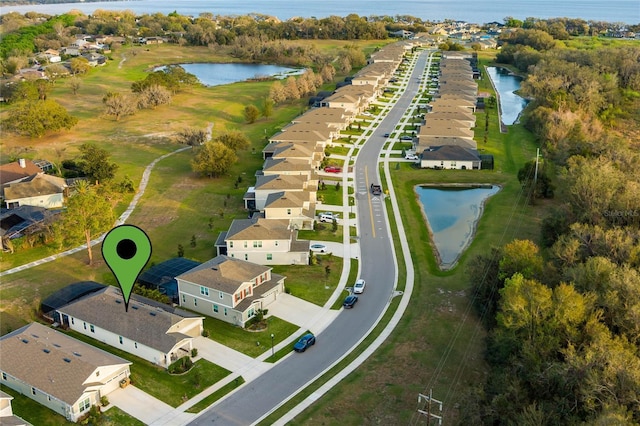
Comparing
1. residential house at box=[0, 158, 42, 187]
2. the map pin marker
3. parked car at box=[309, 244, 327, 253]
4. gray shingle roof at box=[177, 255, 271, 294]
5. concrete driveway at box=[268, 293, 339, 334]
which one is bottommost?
concrete driveway at box=[268, 293, 339, 334]

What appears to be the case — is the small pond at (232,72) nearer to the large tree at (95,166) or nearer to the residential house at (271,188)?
the large tree at (95,166)

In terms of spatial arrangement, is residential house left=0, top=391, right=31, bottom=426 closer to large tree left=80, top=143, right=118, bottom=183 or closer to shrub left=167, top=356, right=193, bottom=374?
shrub left=167, top=356, right=193, bottom=374

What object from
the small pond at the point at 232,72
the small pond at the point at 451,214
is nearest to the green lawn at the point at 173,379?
the small pond at the point at 451,214

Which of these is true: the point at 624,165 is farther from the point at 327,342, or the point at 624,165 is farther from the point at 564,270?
the point at 327,342

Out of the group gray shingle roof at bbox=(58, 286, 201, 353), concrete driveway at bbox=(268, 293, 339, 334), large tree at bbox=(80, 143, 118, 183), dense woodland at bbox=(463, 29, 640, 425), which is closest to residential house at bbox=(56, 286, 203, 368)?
gray shingle roof at bbox=(58, 286, 201, 353)

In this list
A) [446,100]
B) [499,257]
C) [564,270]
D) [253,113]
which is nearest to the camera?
[564,270]

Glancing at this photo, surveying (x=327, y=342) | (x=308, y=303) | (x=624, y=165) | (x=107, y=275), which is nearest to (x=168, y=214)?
(x=107, y=275)
